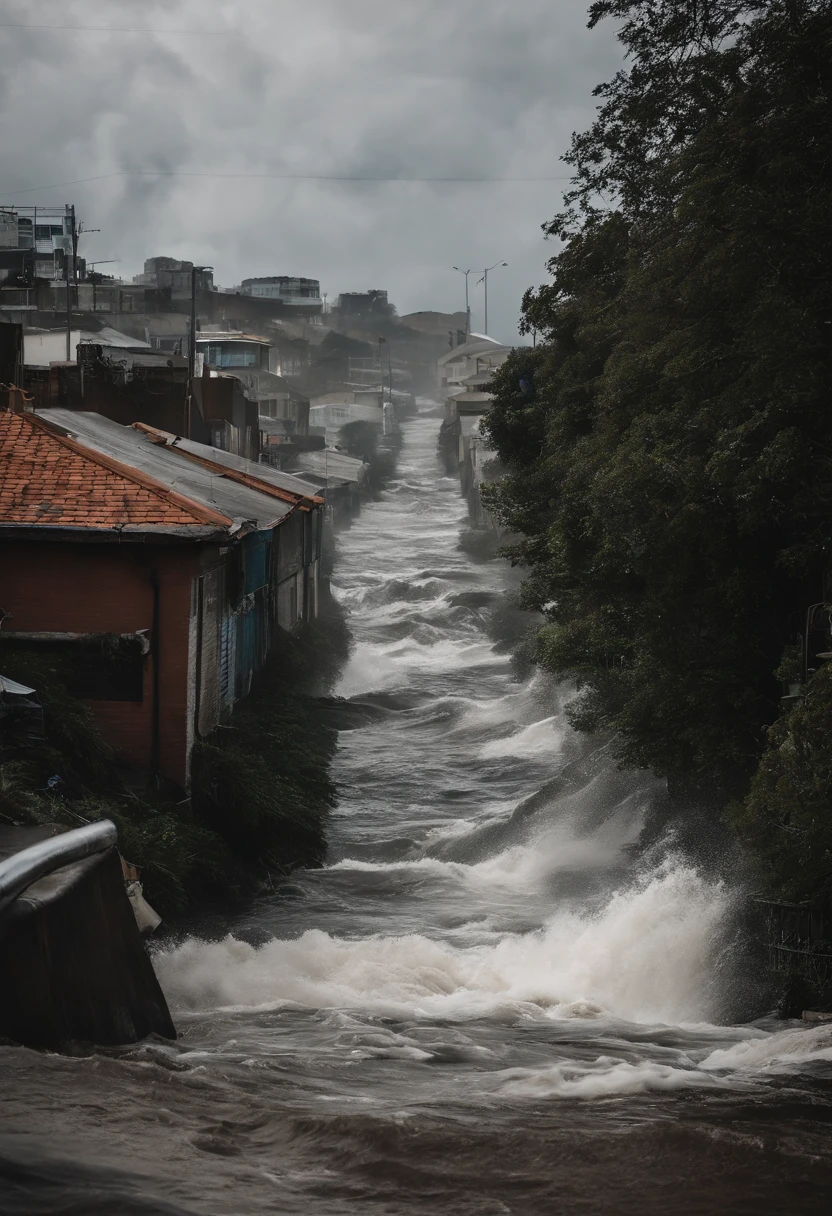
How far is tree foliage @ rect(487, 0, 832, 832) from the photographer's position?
A: 12922mm

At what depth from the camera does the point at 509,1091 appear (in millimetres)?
8664

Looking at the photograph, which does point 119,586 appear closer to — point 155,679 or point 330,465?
point 155,679

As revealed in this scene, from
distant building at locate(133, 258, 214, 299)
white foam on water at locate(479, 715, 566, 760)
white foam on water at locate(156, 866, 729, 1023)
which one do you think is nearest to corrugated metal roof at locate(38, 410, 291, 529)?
white foam on water at locate(156, 866, 729, 1023)

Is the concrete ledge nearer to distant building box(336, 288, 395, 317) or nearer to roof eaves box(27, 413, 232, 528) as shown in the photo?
roof eaves box(27, 413, 232, 528)

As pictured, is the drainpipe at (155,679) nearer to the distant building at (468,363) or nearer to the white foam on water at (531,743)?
the white foam on water at (531,743)

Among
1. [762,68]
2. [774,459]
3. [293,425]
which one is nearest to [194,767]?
[774,459]

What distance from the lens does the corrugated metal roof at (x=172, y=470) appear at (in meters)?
18.7

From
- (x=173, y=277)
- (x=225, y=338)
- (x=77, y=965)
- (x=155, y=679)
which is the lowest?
(x=77, y=965)

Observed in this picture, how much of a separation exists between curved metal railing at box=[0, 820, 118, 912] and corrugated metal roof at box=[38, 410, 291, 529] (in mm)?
7953

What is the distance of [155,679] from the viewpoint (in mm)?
16078

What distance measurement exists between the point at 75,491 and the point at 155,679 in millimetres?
2573

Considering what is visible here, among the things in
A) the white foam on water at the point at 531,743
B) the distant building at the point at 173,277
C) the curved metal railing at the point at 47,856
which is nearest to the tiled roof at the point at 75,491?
the curved metal railing at the point at 47,856

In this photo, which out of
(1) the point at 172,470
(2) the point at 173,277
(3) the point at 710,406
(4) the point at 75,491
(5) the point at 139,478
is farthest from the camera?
(2) the point at 173,277

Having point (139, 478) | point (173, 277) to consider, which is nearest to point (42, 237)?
point (173, 277)
